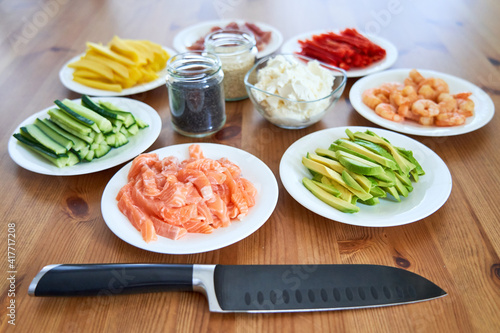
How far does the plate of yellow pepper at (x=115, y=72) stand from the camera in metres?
2.25

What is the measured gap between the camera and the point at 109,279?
1189 millimetres

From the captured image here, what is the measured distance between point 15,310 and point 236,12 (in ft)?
9.28

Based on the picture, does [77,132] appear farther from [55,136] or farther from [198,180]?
[198,180]

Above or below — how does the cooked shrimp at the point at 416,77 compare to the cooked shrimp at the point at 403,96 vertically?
below

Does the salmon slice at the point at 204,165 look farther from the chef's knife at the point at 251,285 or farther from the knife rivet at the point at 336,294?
the knife rivet at the point at 336,294

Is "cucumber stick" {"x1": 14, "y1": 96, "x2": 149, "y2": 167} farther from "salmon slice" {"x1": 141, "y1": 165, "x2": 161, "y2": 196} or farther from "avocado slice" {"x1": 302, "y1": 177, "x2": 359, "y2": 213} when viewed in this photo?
"avocado slice" {"x1": 302, "y1": 177, "x2": 359, "y2": 213}

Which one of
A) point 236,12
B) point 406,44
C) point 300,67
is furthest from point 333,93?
point 236,12

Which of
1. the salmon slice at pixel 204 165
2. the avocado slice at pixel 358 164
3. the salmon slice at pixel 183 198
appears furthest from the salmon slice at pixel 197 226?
the avocado slice at pixel 358 164

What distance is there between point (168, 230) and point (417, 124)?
4.23 feet

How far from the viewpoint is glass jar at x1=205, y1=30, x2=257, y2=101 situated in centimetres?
213

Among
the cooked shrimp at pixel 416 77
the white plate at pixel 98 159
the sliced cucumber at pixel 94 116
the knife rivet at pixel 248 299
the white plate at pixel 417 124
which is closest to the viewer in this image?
the knife rivet at pixel 248 299

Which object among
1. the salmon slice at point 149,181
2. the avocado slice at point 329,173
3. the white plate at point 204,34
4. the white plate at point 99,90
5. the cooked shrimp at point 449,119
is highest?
the salmon slice at point 149,181

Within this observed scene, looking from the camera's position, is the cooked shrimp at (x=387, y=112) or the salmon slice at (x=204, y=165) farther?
the cooked shrimp at (x=387, y=112)

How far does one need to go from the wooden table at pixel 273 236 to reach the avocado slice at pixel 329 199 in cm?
8
